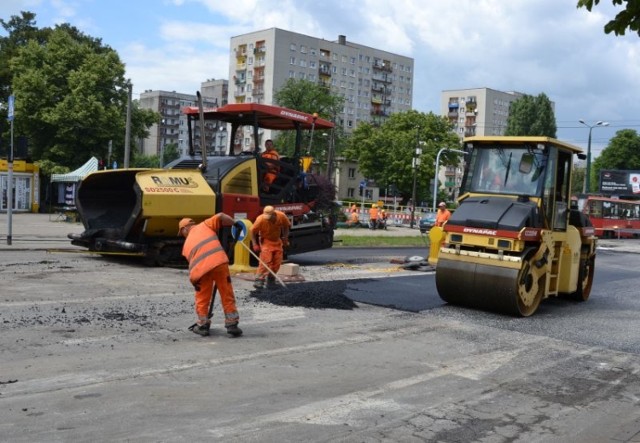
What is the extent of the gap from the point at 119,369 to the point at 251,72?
Result: 96989 mm

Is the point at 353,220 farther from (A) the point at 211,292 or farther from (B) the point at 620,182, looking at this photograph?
(B) the point at 620,182

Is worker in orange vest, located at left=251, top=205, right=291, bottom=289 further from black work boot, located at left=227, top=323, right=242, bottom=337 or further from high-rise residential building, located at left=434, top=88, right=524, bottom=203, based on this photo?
high-rise residential building, located at left=434, top=88, right=524, bottom=203

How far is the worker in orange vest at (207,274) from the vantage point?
23.7 ft

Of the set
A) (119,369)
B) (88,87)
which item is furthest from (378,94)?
(119,369)

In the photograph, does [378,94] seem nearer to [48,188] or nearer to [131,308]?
[48,188]

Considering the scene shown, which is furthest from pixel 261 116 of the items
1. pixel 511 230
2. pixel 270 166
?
pixel 511 230

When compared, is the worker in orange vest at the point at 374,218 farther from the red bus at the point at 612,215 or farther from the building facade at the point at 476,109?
the building facade at the point at 476,109

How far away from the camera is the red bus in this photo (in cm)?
4500

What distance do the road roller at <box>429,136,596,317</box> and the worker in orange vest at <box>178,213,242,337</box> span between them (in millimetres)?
3769

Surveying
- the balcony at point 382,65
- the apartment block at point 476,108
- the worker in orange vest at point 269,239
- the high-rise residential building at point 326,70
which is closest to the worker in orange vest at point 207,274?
the worker in orange vest at point 269,239

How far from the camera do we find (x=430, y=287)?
485 inches

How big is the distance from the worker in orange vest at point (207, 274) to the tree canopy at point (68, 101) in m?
34.2

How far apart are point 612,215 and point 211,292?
43.7m

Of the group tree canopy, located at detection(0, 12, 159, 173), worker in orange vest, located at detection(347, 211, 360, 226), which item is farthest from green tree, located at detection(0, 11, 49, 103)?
worker in orange vest, located at detection(347, 211, 360, 226)
